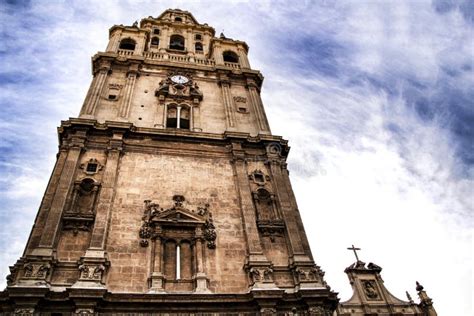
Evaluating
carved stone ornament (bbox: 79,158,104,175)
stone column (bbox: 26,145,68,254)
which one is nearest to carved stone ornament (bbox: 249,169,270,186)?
carved stone ornament (bbox: 79,158,104,175)

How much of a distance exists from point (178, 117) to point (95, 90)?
4971 mm

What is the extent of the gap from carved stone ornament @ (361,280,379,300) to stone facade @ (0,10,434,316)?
0.29 meters

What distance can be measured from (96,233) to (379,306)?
15547 mm

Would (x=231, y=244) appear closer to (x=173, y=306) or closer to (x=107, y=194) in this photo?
(x=173, y=306)

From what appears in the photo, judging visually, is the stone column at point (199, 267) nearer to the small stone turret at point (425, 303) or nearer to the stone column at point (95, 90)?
the stone column at point (95, 90)

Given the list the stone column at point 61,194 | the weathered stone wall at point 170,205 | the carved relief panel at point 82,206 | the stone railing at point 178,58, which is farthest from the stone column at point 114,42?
the carved relief panel at point 82,206

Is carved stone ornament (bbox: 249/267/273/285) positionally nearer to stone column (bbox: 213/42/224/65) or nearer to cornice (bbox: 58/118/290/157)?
cornice (bbox: 58/118/290/157)

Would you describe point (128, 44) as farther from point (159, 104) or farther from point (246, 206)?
point (246, 206)

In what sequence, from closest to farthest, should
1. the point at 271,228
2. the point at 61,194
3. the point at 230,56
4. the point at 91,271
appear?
1. the point at 91,271
2. the point at 61,194
3. the point at 271,228
4. the point at 230,56

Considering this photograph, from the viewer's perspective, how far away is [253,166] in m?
20.8

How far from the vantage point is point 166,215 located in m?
16.9

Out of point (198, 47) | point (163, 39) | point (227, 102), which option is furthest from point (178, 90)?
point (198, 47)

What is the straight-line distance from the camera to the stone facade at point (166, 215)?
1390 centimetres

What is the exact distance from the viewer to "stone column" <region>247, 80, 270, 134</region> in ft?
76.6
